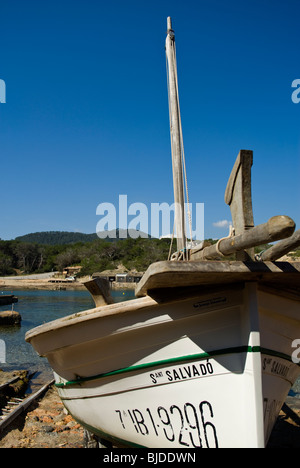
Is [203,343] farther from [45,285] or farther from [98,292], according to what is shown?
[45,285]

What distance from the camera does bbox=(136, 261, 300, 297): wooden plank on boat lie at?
3082 millimetres

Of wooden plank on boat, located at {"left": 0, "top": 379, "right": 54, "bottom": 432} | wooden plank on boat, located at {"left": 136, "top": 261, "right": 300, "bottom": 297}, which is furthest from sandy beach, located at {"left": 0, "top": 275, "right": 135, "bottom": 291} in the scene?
wooden plank on boat, located at {"left": 136, "top": 261, "right": 300, "bottom": 297}

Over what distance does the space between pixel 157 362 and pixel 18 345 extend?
1587 centimetres

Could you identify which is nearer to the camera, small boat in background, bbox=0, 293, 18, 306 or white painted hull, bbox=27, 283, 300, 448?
white painted hull, bbox=27, 283, 300, 448

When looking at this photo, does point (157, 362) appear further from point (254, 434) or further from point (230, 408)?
point (254, 434)

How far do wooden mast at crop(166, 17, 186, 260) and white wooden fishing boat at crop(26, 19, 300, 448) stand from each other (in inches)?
96.7

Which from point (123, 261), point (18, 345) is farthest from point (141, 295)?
point (123, 261)

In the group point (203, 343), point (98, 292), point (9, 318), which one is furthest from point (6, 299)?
point (203, 343)

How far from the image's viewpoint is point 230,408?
3570 millimetres

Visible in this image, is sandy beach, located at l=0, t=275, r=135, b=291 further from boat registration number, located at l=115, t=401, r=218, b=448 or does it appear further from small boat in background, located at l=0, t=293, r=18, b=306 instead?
boat registration number, located at l=115, t=401, r=218, b=448

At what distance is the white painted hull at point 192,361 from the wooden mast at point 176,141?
9.69 feet

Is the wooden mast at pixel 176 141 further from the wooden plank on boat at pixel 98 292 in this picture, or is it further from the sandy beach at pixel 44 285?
the sandy beach at pixel 44 285

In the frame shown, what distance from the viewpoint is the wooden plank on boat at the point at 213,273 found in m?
3.08

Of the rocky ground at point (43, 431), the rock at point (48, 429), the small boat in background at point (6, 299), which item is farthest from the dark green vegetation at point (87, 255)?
the rock at point (48, 429)
